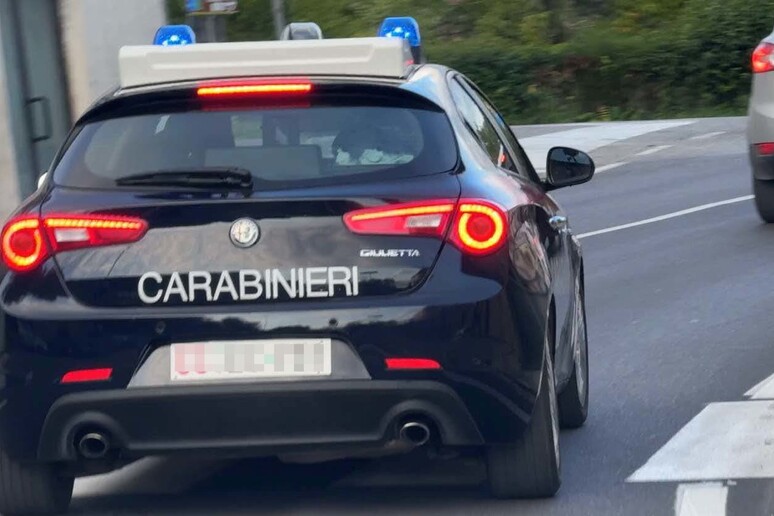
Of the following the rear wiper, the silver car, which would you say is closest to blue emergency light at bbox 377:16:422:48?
the silver car

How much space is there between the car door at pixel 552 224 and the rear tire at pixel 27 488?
174cm

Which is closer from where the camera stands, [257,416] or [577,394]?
[257,416]

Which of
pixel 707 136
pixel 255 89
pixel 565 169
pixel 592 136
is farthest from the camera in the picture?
pixel 592 136

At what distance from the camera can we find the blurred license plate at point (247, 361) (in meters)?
5.56

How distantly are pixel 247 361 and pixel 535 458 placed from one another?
1.02 meters

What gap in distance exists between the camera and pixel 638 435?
7.27 m

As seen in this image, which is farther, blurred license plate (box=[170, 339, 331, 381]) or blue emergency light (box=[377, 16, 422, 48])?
blue emergency light (box=[377, 16, 422, 48])

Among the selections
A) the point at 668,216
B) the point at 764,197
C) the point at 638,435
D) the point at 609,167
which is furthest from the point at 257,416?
the point at 609,167

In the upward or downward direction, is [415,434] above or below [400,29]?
above

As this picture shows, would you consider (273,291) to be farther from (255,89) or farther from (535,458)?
(535,458)

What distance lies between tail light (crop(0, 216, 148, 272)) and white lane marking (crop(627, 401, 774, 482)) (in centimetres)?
196

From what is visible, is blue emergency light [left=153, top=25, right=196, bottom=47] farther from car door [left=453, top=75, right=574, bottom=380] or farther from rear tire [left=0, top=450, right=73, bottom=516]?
rear tire [left=0, top=450, right=73, bottom=516]

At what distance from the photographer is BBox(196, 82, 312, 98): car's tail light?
591 cm

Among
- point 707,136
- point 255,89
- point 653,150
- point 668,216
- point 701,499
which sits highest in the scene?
point 255,89
